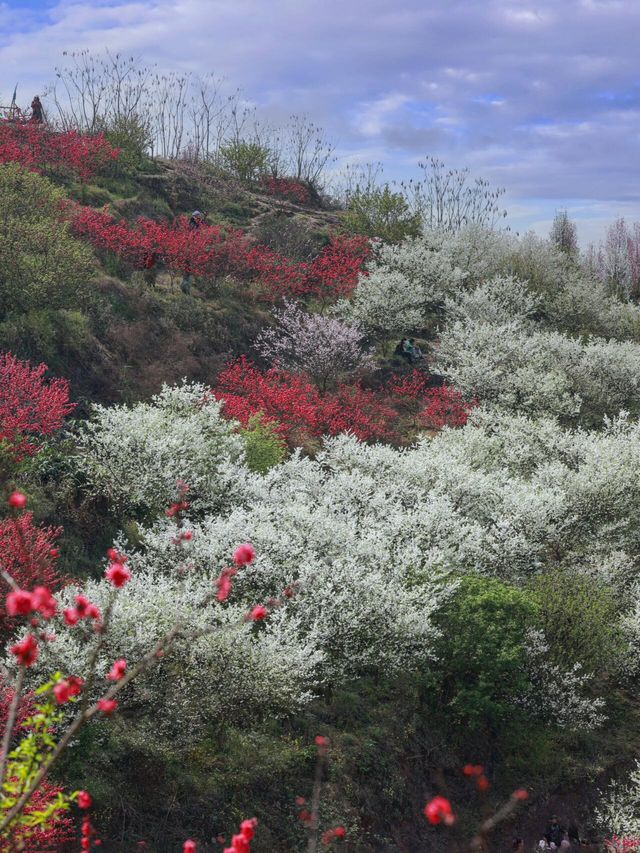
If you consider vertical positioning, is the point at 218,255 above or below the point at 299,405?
above

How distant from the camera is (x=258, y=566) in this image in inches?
632

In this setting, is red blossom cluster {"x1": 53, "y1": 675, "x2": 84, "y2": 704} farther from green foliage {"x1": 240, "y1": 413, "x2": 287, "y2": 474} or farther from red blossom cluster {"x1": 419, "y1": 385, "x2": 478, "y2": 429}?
red blossom cluster {"x1": 419, "y1": 385, "x2": 478, "y2": 429}

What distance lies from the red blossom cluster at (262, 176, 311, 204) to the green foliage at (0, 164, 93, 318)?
29.5m

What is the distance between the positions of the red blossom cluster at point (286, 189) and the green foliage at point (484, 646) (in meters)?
46.2

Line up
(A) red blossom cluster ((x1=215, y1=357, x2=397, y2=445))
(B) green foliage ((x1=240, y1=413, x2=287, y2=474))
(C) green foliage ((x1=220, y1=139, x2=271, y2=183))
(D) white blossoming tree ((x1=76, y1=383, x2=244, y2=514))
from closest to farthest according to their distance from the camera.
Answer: (D) white blossoming tree ((x1=76, y1=383, x2=244, y2=514)) < (B) green foliage ((x1=240, y1=413, x2=287, y2=474)) < (A) red blossom cluster ((x1=215, y1=357, x2=397, y2=445)) < (C) green foliage ((x1=220, y1=139, x2=271, y2=183))

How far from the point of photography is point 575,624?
62.2 ft

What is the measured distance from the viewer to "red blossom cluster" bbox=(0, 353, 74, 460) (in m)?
20.4

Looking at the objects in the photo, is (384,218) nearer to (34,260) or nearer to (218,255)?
(218,255)

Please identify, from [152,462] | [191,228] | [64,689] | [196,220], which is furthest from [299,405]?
[64,689]

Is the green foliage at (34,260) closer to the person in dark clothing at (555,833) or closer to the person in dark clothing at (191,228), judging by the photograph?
the person in dark clothing at (191,228)

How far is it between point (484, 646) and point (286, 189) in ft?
159

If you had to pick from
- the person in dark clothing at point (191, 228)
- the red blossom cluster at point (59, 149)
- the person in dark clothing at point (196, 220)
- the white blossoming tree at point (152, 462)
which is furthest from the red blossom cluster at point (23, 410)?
the red blossom cluster at point (59, 149)

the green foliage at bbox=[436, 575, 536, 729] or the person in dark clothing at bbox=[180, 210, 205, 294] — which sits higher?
the person in dark clothing at bbox=[180, 210, 205, 294]

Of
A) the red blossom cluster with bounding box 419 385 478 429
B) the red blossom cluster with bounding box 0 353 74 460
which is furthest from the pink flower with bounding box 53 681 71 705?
the red blossom cluster with bounding box 419 385 478 429
